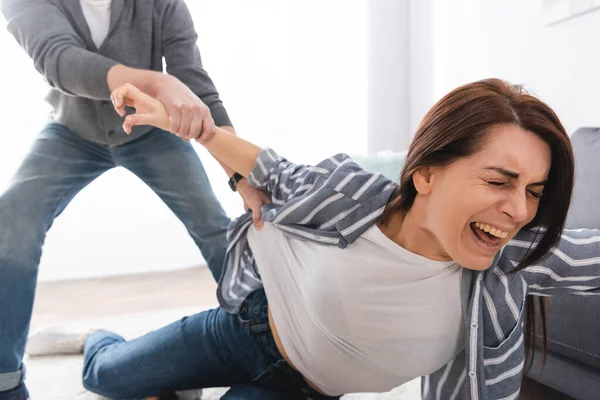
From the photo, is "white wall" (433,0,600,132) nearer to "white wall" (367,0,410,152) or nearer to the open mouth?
"white wall" (367,0,410,152)

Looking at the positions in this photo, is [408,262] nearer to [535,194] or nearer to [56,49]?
[535,194]

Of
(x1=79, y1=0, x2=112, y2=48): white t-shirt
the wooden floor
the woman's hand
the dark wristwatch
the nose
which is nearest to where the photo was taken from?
the nose

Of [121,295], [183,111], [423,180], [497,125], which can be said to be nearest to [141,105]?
[183,111]

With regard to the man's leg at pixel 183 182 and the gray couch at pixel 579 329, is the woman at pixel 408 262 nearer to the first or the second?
the man's leg at pixel 183 182

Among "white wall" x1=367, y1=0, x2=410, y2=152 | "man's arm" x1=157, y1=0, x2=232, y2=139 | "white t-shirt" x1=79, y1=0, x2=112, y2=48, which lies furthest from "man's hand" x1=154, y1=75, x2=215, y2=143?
"white wall" x1=367, y1=0, x2=410, y2=152

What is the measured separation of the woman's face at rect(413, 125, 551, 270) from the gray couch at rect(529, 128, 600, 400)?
1.62 feet

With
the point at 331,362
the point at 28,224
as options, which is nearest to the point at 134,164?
the point at 28,224

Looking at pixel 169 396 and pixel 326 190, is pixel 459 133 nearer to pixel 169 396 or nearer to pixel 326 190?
pixel 326 190

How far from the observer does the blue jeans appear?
4.08 feet

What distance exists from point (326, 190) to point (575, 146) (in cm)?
94

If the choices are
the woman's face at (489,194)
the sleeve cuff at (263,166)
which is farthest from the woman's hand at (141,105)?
the woman's face at (489,194)

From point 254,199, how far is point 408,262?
41 cm

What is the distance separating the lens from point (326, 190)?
1116mm

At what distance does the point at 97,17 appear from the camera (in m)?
1.48
